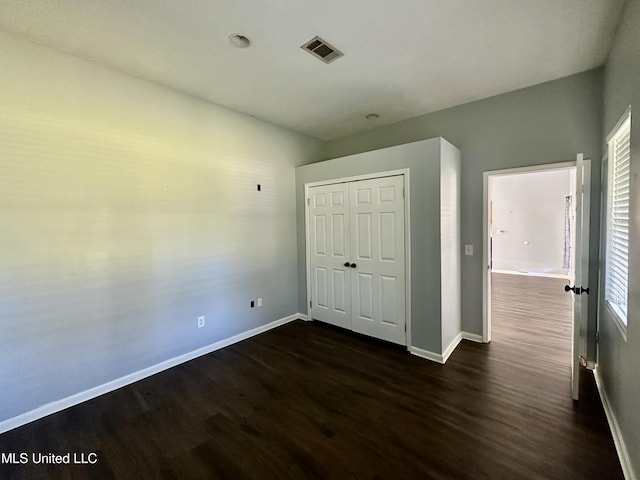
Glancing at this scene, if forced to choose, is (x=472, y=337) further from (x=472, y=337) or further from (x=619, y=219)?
(x=619, y=219)

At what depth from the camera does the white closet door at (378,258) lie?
3.26 m

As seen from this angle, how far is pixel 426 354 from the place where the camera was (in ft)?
10.00

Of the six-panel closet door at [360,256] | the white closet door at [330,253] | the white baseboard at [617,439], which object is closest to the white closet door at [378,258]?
the six-panel closet door at [360,256]

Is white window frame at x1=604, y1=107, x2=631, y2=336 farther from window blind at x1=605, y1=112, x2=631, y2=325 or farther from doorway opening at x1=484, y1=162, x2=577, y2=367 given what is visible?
doorway opening at x1=484, y1=162, x2=577, y2=367

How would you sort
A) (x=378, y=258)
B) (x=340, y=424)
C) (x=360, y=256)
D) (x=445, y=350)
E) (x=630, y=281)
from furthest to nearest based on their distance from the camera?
(x=360, y=256)
(x=378, y=258)
(x=445, y=350)
(x=340, y=424)
(x=630, y=281)

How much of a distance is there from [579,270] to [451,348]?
1491 mm

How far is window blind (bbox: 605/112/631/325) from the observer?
1883 mm

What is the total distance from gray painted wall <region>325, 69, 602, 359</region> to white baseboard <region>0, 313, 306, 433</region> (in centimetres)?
301

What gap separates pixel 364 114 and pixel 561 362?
3.62 meters

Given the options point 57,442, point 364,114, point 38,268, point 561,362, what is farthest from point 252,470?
point 364,114

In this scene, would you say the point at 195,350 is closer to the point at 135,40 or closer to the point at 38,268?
the point at 38,268

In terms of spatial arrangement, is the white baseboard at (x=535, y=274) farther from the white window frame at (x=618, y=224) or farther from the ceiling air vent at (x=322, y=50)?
the ceiling air vent at (x=322, y=50)

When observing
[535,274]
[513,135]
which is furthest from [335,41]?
[535,274]

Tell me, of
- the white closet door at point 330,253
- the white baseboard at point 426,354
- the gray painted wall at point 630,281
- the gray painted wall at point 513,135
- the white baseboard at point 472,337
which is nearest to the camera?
the gray painted wall at point 630,281
